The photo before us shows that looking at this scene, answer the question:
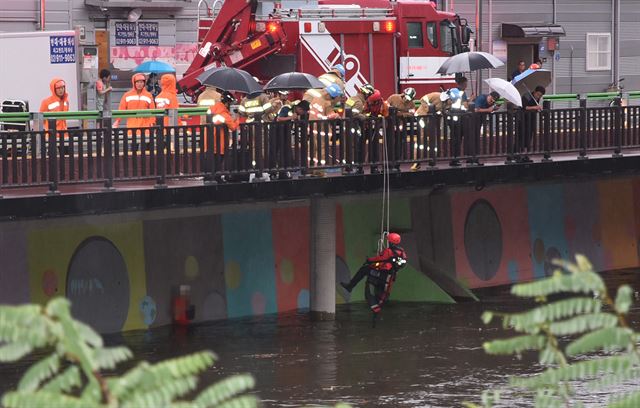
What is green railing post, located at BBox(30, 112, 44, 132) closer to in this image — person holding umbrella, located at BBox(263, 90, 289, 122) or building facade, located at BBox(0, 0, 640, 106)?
person holding umbrella, located at BBox(263, 90, 289, 122)

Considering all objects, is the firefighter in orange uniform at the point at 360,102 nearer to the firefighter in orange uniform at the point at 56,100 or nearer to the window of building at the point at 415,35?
the firefighter in orange uniform at the point at 56,100

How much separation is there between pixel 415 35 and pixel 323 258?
26.0 feet

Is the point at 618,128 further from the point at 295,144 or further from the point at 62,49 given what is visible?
the point at 62,49

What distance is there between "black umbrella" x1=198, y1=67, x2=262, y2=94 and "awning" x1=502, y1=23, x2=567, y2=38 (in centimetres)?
2161

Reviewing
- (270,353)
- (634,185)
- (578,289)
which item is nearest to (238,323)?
(270,353)

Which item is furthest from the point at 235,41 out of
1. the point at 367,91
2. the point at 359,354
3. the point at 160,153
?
the point at 359,354

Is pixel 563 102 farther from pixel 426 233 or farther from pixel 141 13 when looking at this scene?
pixel 141 13

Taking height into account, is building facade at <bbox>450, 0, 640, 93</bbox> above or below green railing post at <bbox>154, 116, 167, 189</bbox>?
above

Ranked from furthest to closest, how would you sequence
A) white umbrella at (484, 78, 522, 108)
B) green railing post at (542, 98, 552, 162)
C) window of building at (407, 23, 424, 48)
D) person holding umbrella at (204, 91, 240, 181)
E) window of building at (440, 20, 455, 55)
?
1. window of building at (440, 20, 455, 55)
2. window of building at (407, 23, 424, 48)
3. green railing post at (542, 98, 552, 162)
4. white umbrella at (484, 78, 522, 108)
5. person holding umbrella at (204, 91, 240, 181)

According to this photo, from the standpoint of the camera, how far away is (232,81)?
22.3 m

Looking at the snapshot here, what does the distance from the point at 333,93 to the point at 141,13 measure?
1288 centimetres

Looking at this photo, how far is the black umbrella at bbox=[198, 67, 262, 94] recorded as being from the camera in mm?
22219

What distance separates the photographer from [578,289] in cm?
602

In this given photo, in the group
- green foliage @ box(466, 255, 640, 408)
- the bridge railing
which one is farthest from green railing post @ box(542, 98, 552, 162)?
green foliage @ box(466, 255, 640, 408)
